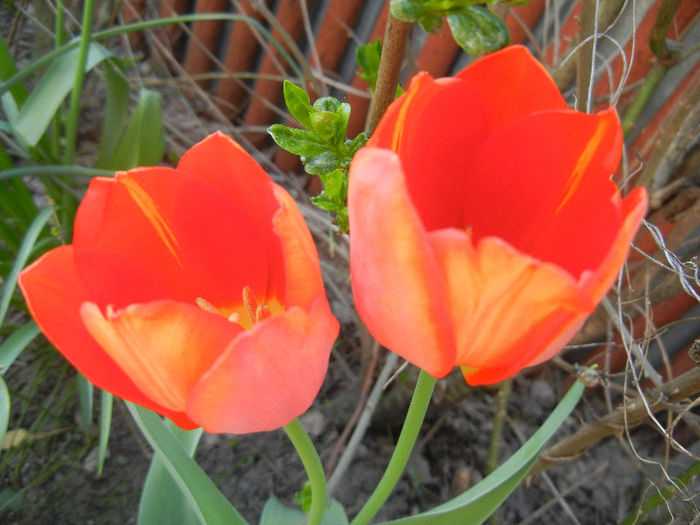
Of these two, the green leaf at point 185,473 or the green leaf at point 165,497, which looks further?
the green leaf at point 165,497

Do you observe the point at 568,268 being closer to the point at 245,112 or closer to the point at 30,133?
the point at 30,133

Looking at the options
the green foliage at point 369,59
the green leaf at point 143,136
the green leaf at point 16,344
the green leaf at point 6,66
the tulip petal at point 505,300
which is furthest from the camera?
the green leaf at point 143,136

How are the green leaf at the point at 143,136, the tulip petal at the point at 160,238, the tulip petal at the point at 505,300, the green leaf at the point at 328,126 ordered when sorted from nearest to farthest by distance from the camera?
1. the tulip petal at the point at 505,300
2. the tulip petal at the point at 160,238
3. the green leaf at the point at 328,126
4. the green leaf at the point at 143,136

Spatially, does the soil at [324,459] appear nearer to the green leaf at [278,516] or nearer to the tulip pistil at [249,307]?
the green leaf at [278,516]

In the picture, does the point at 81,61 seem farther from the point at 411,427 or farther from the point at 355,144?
the point at 411,427

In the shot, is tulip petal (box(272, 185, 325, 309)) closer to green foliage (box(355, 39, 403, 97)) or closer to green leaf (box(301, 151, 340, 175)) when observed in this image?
green leaf (box(301, 151, 340, 175))

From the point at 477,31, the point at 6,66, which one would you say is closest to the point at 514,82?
the point at 477,31

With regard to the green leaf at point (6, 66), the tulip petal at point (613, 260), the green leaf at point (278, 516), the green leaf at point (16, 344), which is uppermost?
the tulip petal at point (613, 260)

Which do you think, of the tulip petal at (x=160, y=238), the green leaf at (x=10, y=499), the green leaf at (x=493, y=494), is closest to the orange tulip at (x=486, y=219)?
the tulip petal at (x=160, y=238)
